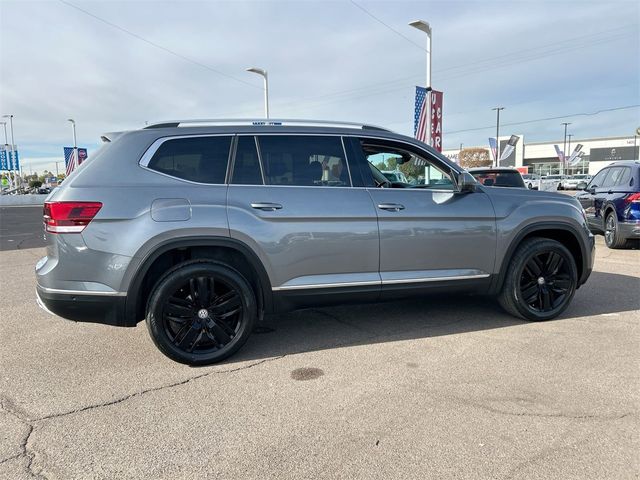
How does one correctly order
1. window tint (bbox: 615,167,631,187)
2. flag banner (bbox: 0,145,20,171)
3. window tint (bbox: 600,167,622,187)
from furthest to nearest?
flag banner (bbox: 0,145,20,171) → window tint (bbox: 600,167,622,187) → window tint (bbox: 615,167,631,187)

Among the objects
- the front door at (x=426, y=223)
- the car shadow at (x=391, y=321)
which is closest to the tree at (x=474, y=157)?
the car shadow at (x=391, y=321)

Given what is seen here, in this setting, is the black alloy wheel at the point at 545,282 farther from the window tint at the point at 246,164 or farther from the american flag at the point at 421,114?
the american flag at the point at 421,114

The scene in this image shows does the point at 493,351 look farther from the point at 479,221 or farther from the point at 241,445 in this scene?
the point at 241,445

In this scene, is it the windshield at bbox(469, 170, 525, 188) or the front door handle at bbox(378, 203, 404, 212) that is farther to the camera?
the windshield at bbox(469, 170, 525, 188)

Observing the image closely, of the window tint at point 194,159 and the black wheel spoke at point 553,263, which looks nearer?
the window tint at point 194,159

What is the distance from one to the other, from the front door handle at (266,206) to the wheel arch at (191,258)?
33 cm

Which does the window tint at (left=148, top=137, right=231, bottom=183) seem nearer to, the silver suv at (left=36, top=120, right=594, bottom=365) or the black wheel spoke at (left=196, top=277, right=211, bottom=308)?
the silver suv at (left=36, top=120, right=594, bottom=365)

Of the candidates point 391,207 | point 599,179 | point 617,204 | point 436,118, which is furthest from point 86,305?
point 436,118

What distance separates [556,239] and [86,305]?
4.63 metres

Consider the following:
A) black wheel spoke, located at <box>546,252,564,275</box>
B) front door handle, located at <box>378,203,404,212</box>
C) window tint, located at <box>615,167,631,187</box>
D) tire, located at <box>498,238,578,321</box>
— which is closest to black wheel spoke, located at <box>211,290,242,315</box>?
front door handle, located at <box>378,203,404,212</box>

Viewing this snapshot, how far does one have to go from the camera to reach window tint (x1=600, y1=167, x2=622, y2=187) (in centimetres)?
984

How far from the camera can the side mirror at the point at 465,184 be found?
4.45 metres

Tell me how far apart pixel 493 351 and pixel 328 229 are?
179 centimetres

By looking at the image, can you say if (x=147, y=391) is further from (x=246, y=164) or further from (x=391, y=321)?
(x=391, y=321)
